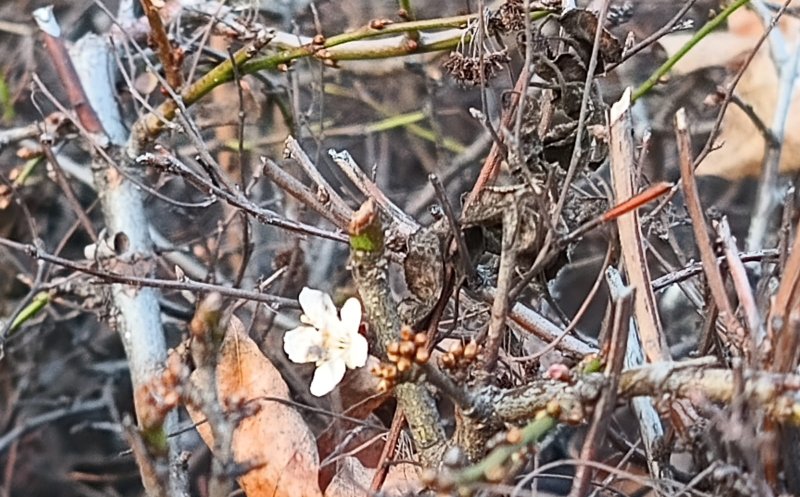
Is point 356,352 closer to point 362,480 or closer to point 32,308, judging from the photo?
point 362,480

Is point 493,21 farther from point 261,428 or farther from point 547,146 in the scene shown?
point 261,428

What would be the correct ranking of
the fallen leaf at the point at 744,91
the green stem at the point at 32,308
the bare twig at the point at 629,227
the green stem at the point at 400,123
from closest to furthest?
1. the bare twig at the point at 629,227
2. the green stem at the point at 32,308
3. the fallen leaf at the point at 744,91
4. the green stem at the point at 400,123

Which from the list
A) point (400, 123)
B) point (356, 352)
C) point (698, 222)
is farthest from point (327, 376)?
point (400, 123)

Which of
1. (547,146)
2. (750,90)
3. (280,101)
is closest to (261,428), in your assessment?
(547,146)

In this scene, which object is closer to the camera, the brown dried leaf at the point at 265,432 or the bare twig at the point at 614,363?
the bare twig at the point at 614,363

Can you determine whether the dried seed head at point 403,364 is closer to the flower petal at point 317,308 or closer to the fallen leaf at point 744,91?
the flower petal at point 317,308

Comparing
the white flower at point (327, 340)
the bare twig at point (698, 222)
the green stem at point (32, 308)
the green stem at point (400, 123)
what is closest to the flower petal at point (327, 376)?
the white flower at point (327, 340)

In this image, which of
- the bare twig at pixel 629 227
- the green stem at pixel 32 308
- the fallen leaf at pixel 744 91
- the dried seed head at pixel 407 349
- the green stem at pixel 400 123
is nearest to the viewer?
the dried seed head at pixel 407 349
